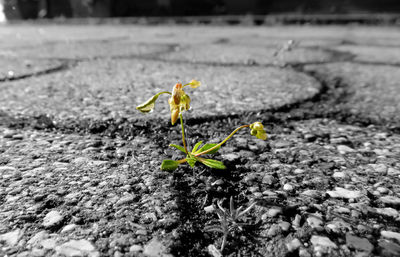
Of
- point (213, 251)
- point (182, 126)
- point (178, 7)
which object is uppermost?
point (178, 7)

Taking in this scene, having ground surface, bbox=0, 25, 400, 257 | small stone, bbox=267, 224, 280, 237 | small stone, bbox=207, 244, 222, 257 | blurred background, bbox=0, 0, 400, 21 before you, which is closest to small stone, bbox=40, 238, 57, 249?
ground surface, bbox=0, 25, 400, 257

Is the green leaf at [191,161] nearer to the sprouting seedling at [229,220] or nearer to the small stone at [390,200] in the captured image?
the sprouting seedling at [229,220]

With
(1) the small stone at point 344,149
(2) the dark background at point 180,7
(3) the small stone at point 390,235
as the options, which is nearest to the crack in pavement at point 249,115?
(1) the small stone at point 344,149

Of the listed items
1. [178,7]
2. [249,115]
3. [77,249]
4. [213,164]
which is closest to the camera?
[77,249]

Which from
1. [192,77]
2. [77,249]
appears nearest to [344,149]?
Answer: [77,249]

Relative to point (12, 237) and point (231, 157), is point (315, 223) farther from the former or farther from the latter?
point (12, 237)

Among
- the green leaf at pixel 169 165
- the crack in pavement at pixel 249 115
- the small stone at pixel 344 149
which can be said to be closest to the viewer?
the green leaf at pixel 169 165

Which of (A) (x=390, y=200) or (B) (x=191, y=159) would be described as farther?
(B) (x=191, y=159)
